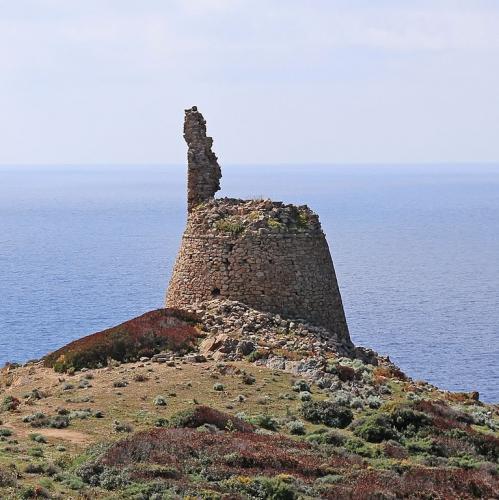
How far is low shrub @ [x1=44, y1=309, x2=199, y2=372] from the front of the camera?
1356 inches

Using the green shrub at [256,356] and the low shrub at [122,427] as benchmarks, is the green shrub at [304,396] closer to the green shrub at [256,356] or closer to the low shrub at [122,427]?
the green shrub at [256,356]

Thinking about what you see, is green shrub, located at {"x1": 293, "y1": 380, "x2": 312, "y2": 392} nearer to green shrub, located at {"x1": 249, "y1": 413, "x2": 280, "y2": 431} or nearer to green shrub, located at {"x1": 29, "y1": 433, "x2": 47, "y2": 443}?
green shrub, located at {"x1": 249, "y1": 413, "x2": 280, "y2": 431}

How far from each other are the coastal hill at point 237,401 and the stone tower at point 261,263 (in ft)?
0.16

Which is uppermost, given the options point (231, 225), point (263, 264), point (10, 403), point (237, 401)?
point (231, 225)

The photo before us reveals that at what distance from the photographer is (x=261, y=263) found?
37562mm

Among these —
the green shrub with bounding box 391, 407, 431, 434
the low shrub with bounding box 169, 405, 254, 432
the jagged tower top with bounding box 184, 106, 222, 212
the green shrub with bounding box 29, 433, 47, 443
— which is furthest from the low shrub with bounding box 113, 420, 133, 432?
the jagged tower top with bounding box 184, 106, 222, 212

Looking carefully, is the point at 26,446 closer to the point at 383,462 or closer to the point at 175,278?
the point at 383,462

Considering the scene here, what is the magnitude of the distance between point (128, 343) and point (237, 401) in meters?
6.70

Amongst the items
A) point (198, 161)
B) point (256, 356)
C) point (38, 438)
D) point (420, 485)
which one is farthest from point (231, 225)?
point (420, 485)

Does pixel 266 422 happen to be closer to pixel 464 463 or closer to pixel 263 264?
pixel 464 463

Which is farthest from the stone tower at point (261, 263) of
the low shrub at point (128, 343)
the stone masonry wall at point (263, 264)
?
the low shrub at point (128, 343)

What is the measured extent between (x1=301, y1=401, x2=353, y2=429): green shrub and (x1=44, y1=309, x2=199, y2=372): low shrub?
25.0ft

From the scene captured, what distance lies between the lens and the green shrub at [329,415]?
2734 cm

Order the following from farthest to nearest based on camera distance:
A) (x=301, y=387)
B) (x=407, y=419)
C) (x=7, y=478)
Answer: (x=301, y=387) → (x=407, y=419) → (x=7, y=478)
